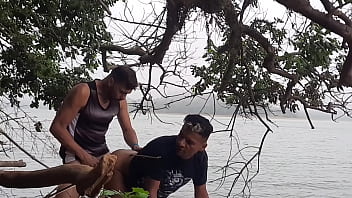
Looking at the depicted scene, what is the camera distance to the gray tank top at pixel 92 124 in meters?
3.06

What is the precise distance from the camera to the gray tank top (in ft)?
10.1

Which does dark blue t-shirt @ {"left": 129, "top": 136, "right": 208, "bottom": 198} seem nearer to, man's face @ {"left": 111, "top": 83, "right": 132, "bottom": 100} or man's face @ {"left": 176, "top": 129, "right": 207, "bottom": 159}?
man's face @ {"left": 176, "top": 129, "right": 207, "bottom": 159}

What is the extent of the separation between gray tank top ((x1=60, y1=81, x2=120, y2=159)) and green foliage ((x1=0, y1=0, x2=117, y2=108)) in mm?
1981

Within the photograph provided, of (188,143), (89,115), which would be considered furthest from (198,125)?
(89,115)

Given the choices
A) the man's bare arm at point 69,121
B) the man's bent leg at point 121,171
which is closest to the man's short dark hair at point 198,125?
the man's bent leg at point 121,171

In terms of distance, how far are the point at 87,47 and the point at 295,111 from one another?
70.8 inches

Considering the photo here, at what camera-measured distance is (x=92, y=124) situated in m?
3.11

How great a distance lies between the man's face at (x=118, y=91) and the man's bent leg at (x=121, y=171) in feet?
0.82

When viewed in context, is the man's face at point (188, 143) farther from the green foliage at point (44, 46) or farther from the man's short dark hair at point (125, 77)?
the green foliage at point (44, 46)

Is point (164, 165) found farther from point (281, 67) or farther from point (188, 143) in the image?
point (281, 67)

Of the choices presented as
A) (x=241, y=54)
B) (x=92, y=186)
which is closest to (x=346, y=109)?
(x=241, y=54)

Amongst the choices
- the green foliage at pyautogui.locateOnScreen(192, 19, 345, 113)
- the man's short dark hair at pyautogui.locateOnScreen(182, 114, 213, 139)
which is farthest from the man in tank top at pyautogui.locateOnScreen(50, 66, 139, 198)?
the green foliage at pyautogui.locateOnScreen(192, 19, 345, 113)

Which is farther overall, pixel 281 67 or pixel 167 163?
pixel 281 67

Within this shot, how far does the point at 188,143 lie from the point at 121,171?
1.06 ft
